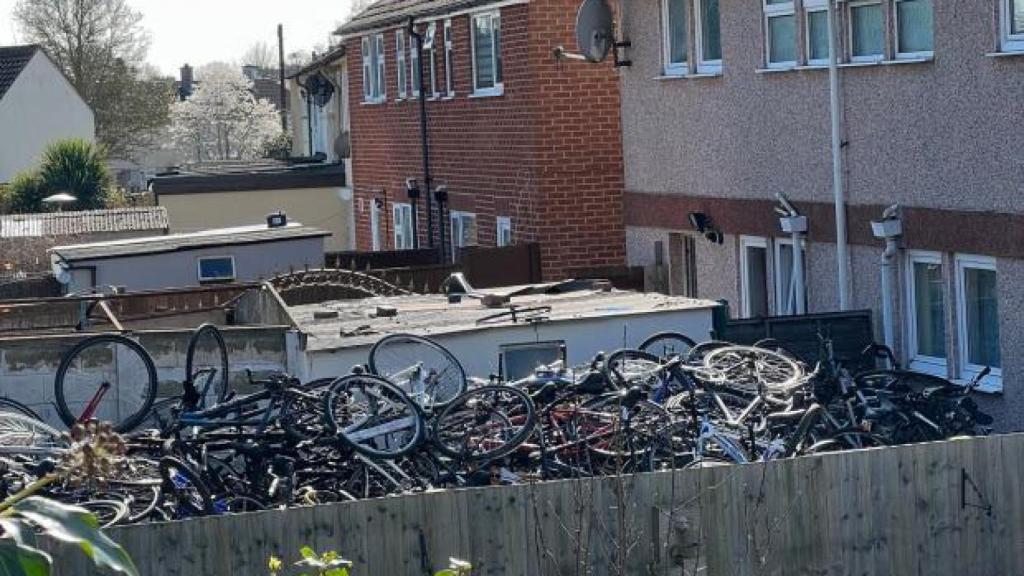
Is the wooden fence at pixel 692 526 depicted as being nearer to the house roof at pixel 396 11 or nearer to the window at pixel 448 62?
the house roof at pixel 396 11

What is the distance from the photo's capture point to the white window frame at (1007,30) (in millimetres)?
14047

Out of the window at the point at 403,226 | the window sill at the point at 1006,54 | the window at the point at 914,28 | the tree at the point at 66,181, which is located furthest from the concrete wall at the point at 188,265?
the tree at the point at 66,181

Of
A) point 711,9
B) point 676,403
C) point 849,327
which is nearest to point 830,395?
point 676,403

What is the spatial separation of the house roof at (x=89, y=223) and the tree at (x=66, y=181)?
15.0 meters

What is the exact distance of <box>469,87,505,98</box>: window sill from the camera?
25.5 meters

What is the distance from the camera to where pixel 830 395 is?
1381cm

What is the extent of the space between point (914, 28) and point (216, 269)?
12540mm

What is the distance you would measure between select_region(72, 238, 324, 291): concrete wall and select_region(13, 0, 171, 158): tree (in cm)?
5260

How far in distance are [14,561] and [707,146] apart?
1710 cm

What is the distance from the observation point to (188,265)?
2550 centimetres

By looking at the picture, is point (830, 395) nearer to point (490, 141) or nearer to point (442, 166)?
point (490, 141)

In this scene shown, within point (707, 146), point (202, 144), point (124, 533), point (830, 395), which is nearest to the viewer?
point (124, 533)

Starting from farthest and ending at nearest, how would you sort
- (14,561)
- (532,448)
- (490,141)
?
(490,141)
(532,448)
(14,561)

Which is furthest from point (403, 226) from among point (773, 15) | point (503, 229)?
point (773, 15)
